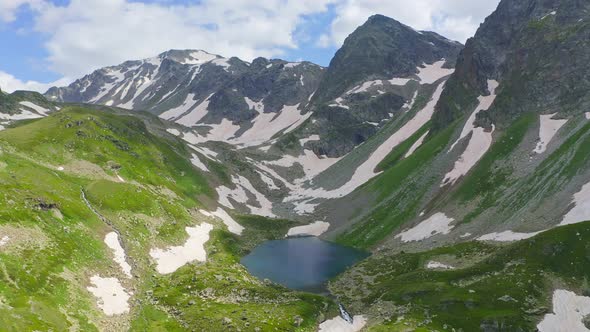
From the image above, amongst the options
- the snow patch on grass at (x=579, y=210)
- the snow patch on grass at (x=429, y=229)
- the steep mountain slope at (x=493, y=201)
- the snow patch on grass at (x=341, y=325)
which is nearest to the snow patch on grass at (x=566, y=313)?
the steep mountain slope at (x=493, y=201)

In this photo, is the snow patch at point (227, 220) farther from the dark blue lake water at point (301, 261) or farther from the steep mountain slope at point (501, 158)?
the steep mountain slope at point (501, 158)

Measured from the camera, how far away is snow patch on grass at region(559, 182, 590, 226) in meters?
74.6

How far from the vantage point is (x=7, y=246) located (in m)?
51.0

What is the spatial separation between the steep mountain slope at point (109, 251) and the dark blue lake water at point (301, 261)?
612 centimetres

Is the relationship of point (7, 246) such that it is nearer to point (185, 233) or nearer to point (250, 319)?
point (250, 319)

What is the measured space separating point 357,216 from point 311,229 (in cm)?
1492

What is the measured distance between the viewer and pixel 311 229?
134875 mm

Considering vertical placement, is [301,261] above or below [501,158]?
below

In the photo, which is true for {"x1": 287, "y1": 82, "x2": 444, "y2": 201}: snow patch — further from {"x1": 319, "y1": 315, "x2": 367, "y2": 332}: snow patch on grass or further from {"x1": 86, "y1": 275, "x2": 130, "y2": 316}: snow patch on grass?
{"x1": 86, "y1": 275, "x2": 130, "y2": 316}: snow patch on grass

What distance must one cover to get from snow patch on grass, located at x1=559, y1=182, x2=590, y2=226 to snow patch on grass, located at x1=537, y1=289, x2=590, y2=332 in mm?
19054

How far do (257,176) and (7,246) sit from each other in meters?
131

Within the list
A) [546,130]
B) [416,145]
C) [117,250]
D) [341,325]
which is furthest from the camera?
[416,145]

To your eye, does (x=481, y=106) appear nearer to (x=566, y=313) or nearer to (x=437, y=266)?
(x=437, y=266)

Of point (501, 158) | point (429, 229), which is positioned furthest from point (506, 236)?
point (501, 158)
